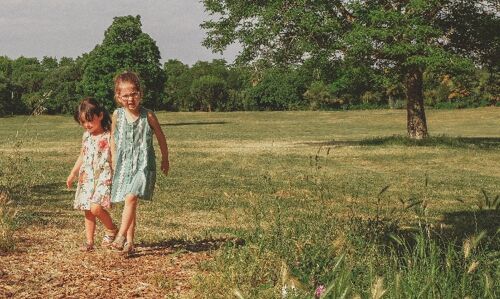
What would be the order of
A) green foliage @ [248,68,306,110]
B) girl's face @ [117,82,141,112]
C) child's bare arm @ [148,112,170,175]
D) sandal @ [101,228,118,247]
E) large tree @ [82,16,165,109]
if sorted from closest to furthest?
girl's face @ [117,82,141,112]
child's bare arm @ [148,112,170,175]
sandal @ [101,228,118,247]
large tree @ [82,16,165,109]
green foliage @ [248,68,306,110]

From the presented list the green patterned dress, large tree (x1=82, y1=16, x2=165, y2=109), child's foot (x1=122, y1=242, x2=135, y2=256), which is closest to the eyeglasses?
the green patterned dress

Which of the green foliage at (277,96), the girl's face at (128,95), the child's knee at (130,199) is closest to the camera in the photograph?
the child's knee at (130,199)

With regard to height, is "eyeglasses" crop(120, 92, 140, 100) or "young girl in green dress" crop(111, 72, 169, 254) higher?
"eyeglasses" crop(120, 92, 140, 100)

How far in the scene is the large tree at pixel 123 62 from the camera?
57.7 metres

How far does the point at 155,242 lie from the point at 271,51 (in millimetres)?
21270

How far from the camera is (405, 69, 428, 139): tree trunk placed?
29094 millimetres

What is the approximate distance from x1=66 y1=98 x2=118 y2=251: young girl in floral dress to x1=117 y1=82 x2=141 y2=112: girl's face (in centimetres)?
61

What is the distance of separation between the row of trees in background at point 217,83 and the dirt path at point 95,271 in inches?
90.8

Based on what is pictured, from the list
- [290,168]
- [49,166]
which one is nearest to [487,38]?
[290,168]

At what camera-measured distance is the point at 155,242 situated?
7977 millimetres

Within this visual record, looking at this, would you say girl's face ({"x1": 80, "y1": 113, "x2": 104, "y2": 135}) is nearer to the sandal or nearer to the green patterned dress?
the green patterned dress

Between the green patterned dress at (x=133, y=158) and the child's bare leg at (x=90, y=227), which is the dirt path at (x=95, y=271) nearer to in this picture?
the child's bare leg at (x=90, y=227)

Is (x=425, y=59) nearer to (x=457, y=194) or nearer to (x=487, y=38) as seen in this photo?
(x=487, y=38)

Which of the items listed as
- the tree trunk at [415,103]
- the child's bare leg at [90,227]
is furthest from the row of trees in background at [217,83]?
the child's bare leg at [90,227]
